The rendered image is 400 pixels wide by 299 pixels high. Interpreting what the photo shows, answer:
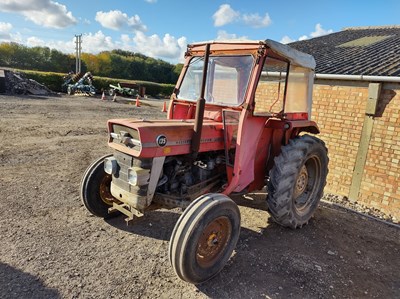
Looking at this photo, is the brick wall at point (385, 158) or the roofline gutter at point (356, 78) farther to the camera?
the brick wall at point (385, 158)

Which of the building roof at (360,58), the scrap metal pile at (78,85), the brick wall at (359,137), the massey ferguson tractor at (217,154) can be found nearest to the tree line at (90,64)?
the scrap metal pile at (78,85)

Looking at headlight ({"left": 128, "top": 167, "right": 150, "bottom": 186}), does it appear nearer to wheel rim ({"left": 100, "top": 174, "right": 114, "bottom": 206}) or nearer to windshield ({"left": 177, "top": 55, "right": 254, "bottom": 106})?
wheel rim ({"left": 100, "top": 174, "right": 114, "bottom": 206})

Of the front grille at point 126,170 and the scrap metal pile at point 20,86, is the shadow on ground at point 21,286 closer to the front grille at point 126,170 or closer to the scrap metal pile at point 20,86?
the front grille at point 126,170

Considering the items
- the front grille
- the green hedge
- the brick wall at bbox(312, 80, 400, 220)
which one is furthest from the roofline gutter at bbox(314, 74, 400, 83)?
the green hedge

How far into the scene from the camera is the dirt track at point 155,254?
10.4 ft

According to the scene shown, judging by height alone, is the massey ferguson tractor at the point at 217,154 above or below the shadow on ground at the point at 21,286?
above

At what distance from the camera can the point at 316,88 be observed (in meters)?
6.66

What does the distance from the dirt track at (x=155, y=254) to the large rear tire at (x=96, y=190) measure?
0.21 m

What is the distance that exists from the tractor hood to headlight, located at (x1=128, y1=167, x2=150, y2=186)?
0.16 m

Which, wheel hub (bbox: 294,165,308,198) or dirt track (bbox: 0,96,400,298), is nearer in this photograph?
dirt track (bbox: 0,96,400,298)

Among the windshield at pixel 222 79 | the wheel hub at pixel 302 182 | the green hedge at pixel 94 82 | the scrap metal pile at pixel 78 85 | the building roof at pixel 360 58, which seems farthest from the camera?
the green hedge at pixel 94 82

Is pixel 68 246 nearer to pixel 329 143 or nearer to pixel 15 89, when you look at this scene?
pixel 329 143

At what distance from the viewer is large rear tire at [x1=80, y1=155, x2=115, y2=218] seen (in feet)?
13.7

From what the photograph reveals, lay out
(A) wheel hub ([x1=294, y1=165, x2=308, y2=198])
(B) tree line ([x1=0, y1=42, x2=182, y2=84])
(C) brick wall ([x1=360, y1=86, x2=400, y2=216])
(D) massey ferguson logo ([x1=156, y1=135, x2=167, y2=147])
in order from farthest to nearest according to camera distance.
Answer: (B) tree line ([x1=0, y1=42, x2=182, y2=84]), (C) brick wall ([x1=360, y1=86, x2=400, y2=216]), (A) wheel hub ([x1=294, y1=165, x2=308, y2=198]), (D) massey ferguson logo ([x1=156, y1=135, x2=167, y2=147])
